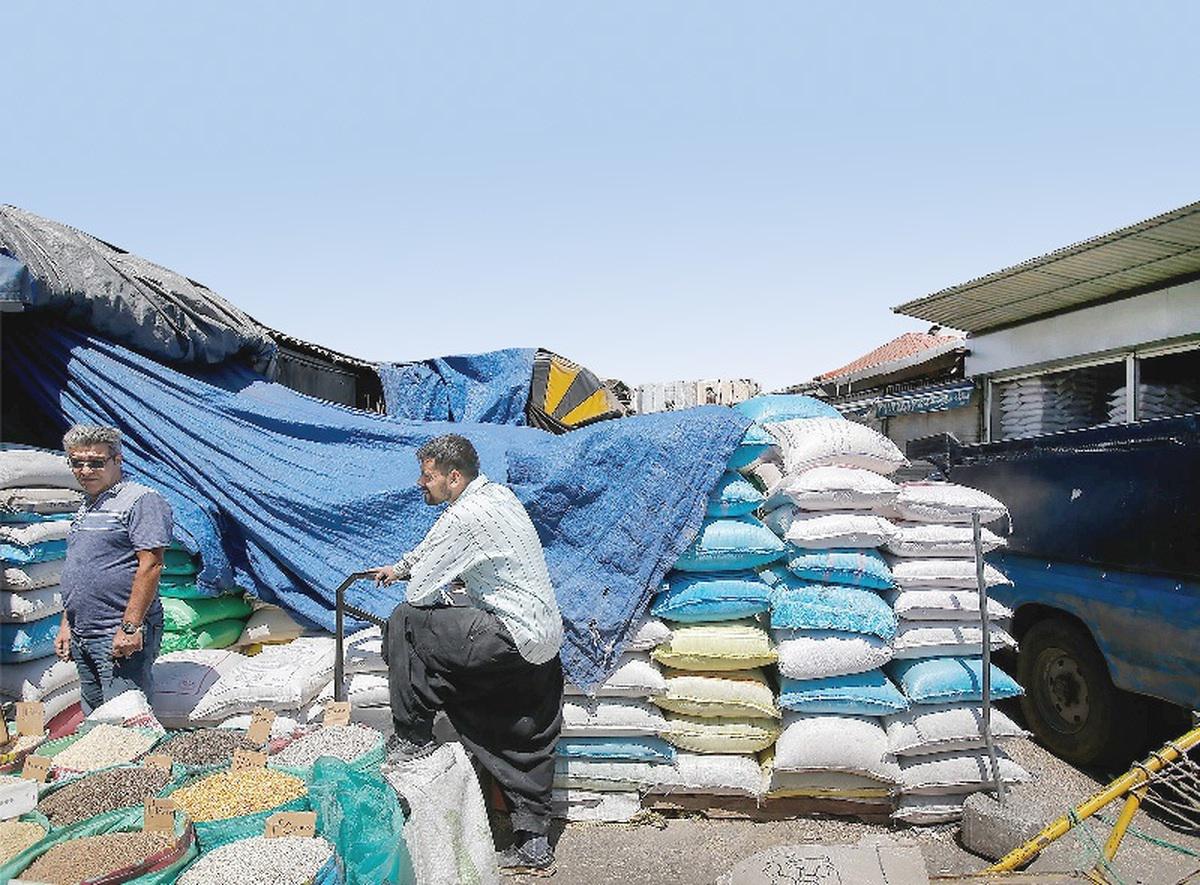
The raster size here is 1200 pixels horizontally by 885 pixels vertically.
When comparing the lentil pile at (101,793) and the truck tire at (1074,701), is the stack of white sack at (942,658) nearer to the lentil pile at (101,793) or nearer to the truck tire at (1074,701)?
the truck tire at (1074,701)

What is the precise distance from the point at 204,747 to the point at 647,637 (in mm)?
2081

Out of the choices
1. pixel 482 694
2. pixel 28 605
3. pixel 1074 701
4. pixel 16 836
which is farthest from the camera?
pixel 1074 701

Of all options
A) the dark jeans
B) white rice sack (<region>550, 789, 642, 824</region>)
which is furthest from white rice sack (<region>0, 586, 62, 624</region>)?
white rice sack (<region>550, 789, 642, 824</region>)

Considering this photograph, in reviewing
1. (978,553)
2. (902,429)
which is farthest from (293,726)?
(902,429)

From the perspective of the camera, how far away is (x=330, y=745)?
3068 millimetres

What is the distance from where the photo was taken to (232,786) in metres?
2.59

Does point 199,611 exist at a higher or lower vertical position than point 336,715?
higher

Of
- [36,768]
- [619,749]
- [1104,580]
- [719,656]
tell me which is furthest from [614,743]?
[1104,580]

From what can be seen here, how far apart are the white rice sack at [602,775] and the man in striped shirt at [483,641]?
1.13 ft

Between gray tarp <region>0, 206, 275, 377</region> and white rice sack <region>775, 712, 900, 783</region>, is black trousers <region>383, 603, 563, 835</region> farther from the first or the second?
gray tarp <region>0, 206, 275, 377</region>

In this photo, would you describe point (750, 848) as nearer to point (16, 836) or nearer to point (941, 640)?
point (941, 640)

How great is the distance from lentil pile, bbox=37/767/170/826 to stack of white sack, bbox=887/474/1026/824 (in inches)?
130

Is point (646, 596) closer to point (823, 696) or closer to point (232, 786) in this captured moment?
point (823, 696)

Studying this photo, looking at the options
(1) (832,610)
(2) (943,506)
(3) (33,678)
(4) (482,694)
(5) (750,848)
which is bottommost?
(5) (750,848)
